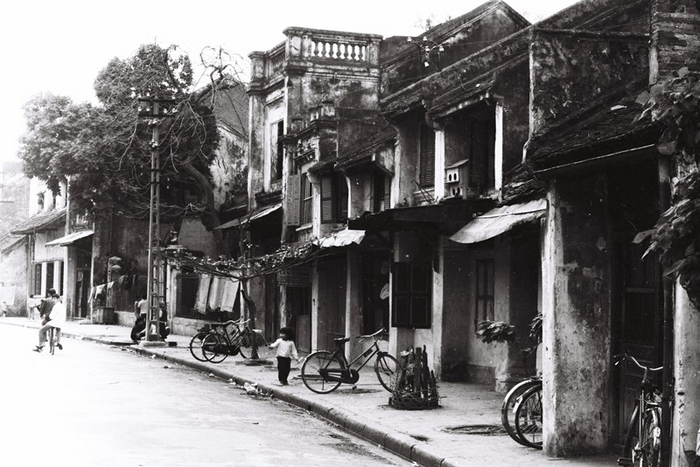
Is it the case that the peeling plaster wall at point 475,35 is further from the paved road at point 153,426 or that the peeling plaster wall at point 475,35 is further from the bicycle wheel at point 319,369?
the paved road at point 153,426

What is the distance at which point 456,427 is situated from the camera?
527 inches

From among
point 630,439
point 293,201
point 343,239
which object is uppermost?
point 293,201

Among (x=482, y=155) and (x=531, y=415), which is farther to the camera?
(x=482, y=155)

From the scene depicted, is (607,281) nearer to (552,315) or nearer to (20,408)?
(552,315)

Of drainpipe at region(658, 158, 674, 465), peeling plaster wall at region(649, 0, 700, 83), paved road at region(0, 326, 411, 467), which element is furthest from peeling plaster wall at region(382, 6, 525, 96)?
drainpipe at region(658, 158, 674, 465)

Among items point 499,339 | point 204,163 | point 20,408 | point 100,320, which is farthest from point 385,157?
point 100,320

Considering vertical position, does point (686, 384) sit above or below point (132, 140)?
below

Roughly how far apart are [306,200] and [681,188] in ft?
75.3

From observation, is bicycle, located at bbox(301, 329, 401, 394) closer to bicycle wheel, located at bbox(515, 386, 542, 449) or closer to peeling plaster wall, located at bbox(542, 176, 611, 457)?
bicycle wheel, located at bbox(515, 386, 542, 449)

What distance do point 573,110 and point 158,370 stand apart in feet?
48.6

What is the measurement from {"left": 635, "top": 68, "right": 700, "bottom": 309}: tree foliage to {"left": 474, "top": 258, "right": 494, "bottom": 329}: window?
40.1 feet

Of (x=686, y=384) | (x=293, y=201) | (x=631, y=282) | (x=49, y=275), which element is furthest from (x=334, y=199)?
(x=49, y=275)

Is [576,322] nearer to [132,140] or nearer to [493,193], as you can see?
[493,193]

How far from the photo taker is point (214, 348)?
25.7 metres
